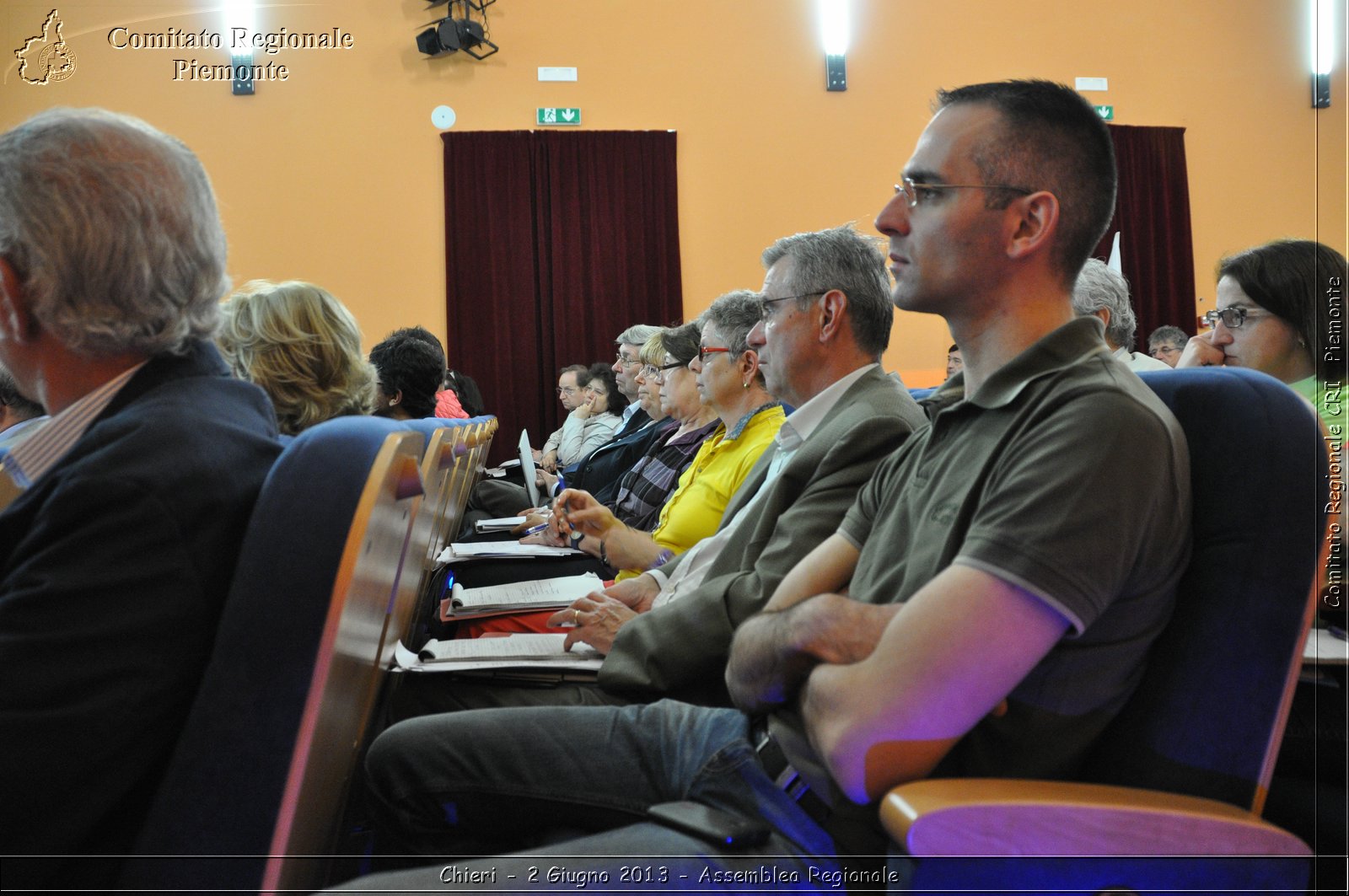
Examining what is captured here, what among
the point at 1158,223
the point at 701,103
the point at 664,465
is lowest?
the point at 664,465

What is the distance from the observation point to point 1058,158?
1.25 meters

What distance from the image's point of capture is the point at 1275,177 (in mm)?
8586

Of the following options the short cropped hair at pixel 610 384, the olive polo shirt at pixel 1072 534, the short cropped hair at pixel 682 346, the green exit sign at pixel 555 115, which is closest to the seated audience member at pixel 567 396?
the short cropped hair at pixel 610 384

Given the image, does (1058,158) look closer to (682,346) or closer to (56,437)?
(56,437)

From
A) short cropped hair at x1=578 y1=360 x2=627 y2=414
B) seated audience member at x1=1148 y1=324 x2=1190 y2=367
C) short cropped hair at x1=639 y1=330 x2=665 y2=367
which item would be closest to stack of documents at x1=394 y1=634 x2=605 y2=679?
short cropped hair at x1=639 y1=330 x2=665 y2=367

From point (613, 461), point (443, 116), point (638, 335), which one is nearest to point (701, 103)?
point (443, 116)

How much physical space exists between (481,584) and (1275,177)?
8.58 m

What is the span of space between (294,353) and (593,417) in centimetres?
443

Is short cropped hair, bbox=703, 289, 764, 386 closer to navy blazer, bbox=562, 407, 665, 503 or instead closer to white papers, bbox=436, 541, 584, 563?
white papers, bbox=436, 541, 584, 563

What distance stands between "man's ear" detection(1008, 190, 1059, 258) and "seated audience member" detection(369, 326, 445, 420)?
7.52 feet

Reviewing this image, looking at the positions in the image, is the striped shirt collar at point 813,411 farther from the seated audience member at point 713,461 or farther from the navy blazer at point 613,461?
the navy blazer at point 613,461

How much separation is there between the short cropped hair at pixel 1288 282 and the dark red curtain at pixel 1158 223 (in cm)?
677

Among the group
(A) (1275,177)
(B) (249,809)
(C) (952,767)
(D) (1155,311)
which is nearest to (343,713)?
(B) (249,809)

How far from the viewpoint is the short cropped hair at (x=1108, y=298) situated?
8.31ft
